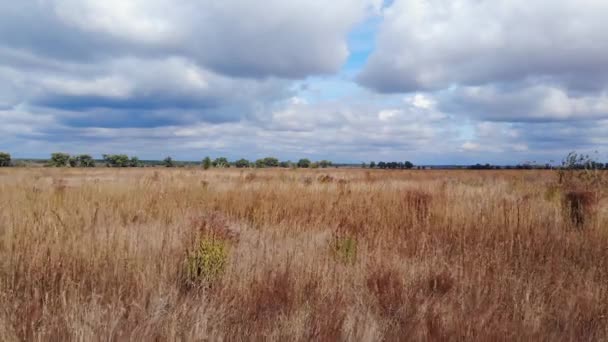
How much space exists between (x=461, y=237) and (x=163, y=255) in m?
4.29

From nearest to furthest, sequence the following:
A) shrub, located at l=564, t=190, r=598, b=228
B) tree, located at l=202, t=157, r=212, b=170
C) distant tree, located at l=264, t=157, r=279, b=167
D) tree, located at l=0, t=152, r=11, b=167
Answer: shrub, located at l=564, t=190, r=598, b=228 < tree, located at l=202, t=157, r=212, b=170 < tree, located at l=0, t=152, r=11, b=167 < distant tree, located at l=264, t=157, r=279, b=167

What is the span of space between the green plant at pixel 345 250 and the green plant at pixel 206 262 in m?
1.47

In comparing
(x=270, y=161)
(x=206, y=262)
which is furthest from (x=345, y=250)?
(x=270, y=161)

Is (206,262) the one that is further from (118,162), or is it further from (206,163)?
(118,162)

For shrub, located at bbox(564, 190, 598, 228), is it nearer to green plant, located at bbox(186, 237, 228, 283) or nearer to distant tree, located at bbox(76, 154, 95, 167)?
green plant, located at bbox(186, 237, 228, 283)

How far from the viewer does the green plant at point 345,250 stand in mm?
4516

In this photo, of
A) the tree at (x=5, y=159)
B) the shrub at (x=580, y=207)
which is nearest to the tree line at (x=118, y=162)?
the tree at (x=5, y=159)

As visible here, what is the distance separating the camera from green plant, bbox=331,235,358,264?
4516 mm

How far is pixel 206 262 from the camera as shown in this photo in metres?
3.71

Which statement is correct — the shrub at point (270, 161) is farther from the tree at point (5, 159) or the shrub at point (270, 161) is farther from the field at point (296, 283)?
the field at point (296, 283)

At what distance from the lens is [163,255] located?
4.17 metres

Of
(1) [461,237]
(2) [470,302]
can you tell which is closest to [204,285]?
(2) [470,302]

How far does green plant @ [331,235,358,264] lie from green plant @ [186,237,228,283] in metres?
1.47

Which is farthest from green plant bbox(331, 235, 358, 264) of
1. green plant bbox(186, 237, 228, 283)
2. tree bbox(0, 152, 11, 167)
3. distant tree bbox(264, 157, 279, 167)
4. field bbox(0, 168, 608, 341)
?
tree bbox(0, 152, 11, 167)
